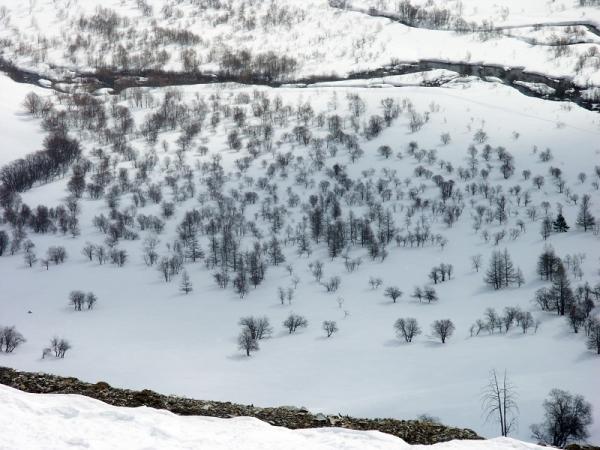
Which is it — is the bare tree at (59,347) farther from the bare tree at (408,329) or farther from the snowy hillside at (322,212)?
the bare tree at (408,329)

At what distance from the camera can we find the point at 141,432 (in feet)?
31.4

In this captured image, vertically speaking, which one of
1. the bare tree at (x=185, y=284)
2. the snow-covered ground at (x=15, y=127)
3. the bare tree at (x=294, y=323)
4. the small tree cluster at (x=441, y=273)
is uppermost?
the snow-covered ground at (x=15, y=127)

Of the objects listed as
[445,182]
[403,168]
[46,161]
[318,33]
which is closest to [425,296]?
[445,182]

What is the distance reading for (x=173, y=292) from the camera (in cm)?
6475

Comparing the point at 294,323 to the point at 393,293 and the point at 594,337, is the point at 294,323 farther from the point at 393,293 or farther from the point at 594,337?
the point at 594,337

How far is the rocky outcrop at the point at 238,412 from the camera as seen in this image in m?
11.0

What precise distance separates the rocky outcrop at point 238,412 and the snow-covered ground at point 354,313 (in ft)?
80.2

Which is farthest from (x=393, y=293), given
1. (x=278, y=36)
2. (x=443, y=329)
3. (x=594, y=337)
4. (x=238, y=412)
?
(x=278, y=36)

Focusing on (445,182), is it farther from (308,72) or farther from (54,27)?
(54,27)

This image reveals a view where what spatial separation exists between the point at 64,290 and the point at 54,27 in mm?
134241

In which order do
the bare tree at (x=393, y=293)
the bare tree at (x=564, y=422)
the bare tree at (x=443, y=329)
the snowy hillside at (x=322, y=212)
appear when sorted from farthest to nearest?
the bare tree at (x=393, y=293)
the bare tree at (x=443, y=329)
the snowy hillside at (x=322, y=212)
the bare tree at (x=564, y=422)

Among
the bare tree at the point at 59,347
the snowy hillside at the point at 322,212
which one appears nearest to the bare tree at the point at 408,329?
the snowy hillside at the point at 322,212

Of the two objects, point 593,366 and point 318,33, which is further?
point 318,33

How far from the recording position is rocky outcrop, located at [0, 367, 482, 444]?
36.0 ft
